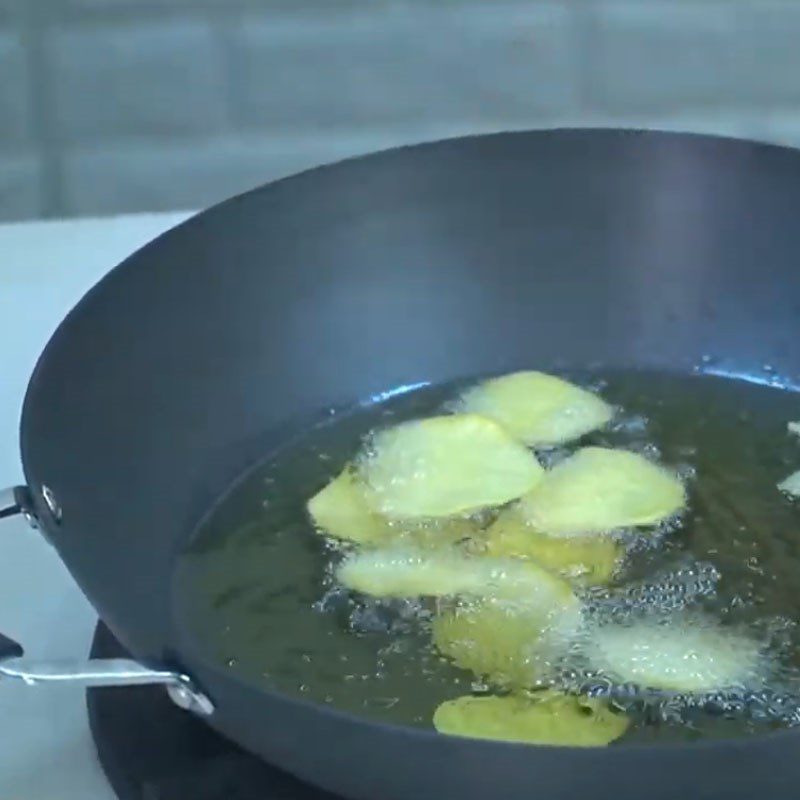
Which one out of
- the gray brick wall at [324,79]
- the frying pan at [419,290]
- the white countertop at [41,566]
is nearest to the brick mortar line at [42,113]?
the gray brick wall at [324,79]

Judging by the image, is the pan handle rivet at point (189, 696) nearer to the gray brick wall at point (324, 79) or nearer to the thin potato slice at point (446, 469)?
the thin potato slice at point (446, 469)

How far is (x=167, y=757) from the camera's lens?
19.5 inches

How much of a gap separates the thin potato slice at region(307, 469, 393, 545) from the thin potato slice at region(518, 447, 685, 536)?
7 centimetres

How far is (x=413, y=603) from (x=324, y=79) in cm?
48

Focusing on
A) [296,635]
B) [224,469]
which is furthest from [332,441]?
[296,635]

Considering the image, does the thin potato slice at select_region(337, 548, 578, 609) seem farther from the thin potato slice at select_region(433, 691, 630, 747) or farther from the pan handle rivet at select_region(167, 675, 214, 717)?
the pan handle rivet at select_region(167, 675, 214, 717)

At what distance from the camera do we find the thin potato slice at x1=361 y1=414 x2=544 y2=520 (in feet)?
2.15

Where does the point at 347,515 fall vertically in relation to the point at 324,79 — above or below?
below

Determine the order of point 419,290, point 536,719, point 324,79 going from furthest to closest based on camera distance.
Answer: point 324,79 < point 419,290 < point 536,719

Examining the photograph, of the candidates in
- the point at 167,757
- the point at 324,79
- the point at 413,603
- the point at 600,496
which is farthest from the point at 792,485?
the point at 324,79

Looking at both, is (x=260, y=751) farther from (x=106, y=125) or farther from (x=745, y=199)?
(x=106, y=125)

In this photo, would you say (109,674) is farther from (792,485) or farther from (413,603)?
(792,485)

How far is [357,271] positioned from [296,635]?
0.24 m

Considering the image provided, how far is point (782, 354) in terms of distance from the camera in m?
0.76
